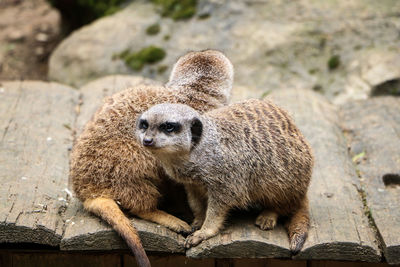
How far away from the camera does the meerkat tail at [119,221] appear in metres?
3.55

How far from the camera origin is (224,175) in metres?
3.75

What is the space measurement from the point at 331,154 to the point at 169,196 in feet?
5.01

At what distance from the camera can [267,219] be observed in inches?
156

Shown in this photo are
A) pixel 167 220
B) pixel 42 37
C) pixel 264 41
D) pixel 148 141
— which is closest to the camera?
pixel 148 141

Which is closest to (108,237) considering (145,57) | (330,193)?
(330,193)

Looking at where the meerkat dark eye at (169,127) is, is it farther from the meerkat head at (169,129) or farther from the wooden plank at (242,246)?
the wooden plank at (242,246)

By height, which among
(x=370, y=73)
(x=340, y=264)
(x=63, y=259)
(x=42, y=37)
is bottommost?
(x=42, y=37)

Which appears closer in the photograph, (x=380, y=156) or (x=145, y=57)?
(x=380, y=156)

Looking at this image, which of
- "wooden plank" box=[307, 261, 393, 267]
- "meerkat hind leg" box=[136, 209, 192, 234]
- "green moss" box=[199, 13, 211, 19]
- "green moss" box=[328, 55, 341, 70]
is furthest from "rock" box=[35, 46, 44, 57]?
"wooden plank" box=[307, 261, 393, 267]

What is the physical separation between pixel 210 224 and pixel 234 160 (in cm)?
42

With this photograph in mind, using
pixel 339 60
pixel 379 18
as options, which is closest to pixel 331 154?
pixel 339 60

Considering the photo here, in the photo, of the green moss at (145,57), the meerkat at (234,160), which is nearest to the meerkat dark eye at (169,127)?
the meerkat at (234,160)

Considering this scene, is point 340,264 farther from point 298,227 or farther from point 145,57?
point 145,57

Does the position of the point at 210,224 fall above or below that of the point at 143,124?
below
